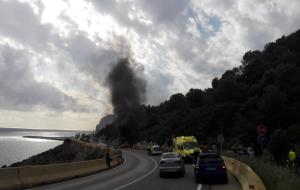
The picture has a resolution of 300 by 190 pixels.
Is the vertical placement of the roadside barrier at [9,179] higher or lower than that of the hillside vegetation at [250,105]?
lower

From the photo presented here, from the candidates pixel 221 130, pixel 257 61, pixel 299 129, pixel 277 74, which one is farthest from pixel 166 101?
pixel 299 129

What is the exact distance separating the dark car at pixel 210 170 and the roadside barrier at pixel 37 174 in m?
7.74

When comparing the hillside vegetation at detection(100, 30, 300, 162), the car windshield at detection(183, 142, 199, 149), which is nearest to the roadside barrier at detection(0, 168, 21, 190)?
the car windshield at detection(183, 142, 199, 149)

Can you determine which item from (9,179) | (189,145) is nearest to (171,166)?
(9,179)

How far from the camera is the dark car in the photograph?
82.7 ft

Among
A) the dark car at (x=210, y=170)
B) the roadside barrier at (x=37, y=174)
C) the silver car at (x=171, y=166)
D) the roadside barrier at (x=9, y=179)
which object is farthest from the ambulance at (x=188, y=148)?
the roadside barrier at (x=9, y=179)

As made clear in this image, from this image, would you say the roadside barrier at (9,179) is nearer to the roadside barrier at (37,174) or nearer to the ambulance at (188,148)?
the roadside barrier at (37,174)

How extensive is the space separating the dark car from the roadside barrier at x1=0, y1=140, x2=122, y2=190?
7.74 meters

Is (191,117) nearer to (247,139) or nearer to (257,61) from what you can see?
(257,61)

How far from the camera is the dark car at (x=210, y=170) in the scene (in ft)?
82.7

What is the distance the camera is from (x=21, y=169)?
23203mm

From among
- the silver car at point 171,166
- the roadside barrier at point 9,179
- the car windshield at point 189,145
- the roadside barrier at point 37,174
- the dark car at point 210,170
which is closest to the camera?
the roadside barrier at point 9,179

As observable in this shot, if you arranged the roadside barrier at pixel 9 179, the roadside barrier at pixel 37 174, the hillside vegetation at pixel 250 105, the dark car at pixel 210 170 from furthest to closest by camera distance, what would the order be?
the hillside vegetation at pixel 250 105 → the dark car at pixel 210 170 → the roadside barrier at pixel 37 174 → the roadside barrier at pixel 9 179

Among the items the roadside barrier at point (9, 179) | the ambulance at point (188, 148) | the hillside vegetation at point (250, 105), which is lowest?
the roadside barrier at point (9, 179)
